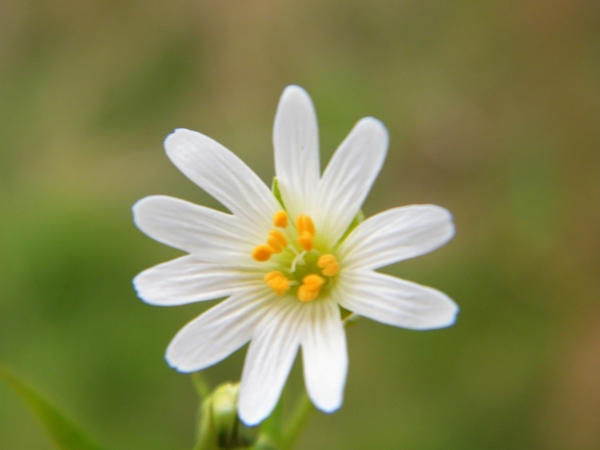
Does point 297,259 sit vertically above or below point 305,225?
below

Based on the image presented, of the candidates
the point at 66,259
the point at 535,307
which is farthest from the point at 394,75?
the point at 66,259

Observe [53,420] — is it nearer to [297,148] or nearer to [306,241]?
[306,241]

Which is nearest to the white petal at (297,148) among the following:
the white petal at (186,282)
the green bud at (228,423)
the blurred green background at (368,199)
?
the white petal at (186,282)

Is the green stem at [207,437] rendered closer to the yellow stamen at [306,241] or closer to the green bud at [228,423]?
the green bud at [228,423]

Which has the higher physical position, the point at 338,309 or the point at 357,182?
the point at 357,182

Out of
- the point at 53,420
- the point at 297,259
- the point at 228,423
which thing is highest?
the point at 297,259

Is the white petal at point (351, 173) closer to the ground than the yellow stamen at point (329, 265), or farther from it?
farther from it

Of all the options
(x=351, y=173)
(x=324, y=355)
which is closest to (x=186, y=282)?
(x=324, y=355)

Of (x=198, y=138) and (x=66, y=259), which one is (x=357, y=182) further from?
(x=66, y=259)
